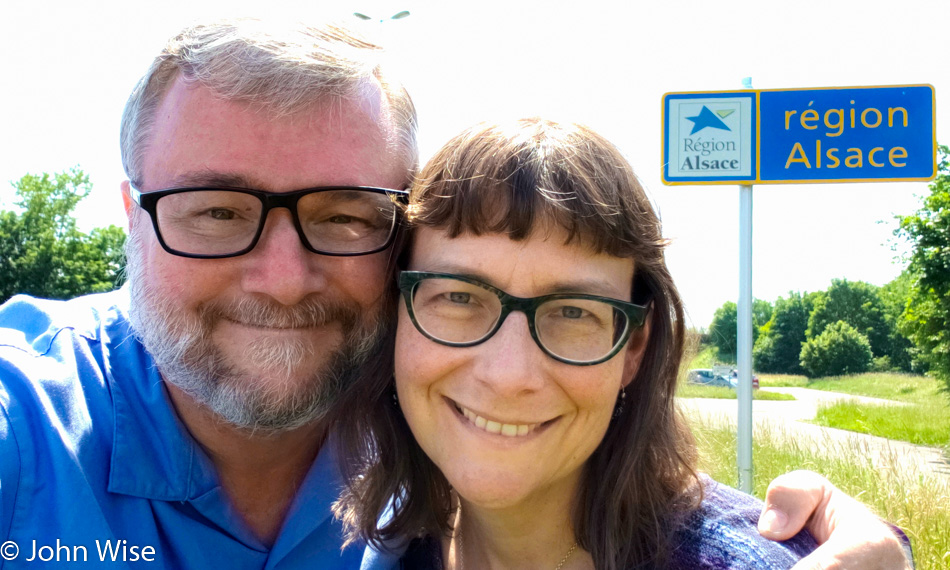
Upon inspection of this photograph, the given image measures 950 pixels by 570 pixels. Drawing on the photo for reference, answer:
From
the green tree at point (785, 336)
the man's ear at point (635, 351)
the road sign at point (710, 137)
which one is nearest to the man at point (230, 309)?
the man's ear at point (635, 351)

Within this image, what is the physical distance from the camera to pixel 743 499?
1.74 m

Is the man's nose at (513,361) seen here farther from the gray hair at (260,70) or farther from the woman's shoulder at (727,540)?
the gray hair at (260,70)

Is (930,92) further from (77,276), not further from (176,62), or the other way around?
(77,276)

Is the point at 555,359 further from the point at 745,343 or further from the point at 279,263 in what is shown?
the point at 745,343

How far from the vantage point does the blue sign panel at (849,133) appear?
360cm

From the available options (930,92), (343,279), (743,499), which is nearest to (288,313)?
(343,279)

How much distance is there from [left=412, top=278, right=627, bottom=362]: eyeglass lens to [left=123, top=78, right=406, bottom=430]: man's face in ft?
1.22

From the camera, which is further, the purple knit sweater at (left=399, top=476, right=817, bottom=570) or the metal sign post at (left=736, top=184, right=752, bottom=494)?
the metal sign post at (left=736, top=184, right=752, bottom=494)

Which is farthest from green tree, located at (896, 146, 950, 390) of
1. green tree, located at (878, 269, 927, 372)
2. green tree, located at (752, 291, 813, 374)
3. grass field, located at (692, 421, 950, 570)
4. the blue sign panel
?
green tree, located at (752, 291, 813, 374)

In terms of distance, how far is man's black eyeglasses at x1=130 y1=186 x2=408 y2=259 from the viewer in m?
1.83

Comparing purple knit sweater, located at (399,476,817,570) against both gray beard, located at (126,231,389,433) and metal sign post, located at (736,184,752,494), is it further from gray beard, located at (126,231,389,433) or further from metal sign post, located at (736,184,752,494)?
metal sign post, located at (736,184,752,494)

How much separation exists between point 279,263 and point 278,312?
139mm

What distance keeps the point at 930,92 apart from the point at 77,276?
1387 inches

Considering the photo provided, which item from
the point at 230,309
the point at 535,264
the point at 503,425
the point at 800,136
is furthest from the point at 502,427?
the point at 800,136
